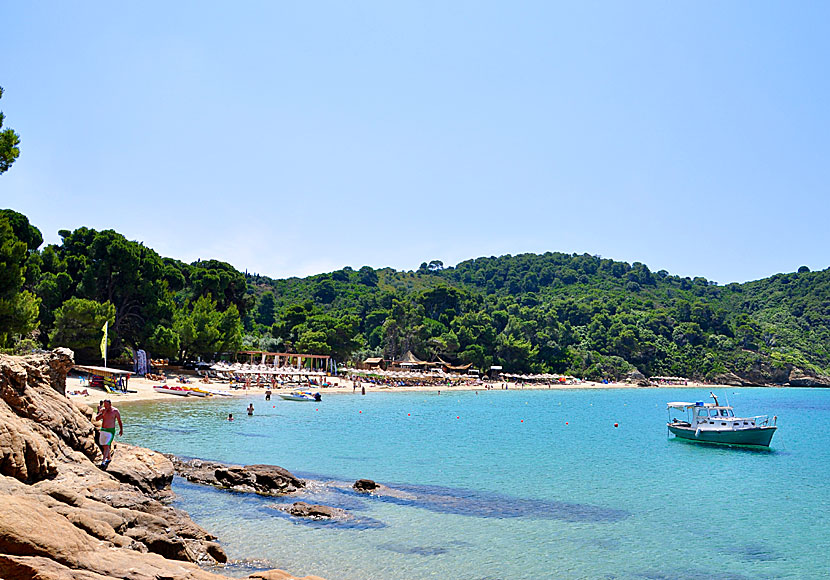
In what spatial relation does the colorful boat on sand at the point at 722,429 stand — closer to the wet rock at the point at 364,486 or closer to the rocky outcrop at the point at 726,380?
the wet rock at the point at 364,486

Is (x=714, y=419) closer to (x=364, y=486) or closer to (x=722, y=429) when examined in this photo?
(x=722, y=429)

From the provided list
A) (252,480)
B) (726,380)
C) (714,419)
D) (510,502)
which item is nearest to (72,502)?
(252,480)

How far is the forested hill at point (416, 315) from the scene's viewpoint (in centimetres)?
4984

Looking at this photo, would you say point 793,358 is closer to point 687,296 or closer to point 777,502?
point 687,296

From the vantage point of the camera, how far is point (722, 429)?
107 feet

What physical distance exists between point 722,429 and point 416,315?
70.5 meters

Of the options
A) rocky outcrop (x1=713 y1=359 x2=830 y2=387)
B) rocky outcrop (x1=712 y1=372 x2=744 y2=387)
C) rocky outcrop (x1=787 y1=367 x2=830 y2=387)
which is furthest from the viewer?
rocky outcrop (x1=787 y1=367 x2=830 y2=387)

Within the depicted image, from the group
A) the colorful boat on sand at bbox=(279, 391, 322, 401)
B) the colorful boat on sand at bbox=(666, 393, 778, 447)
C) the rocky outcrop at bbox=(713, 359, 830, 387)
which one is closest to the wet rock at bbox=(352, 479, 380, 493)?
the colorful boat on sand at bbox=(666, 393, 778, 447)

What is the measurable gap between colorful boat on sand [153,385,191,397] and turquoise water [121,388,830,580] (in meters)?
8.91

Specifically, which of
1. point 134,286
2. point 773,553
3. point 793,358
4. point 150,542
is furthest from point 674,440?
point 793,358

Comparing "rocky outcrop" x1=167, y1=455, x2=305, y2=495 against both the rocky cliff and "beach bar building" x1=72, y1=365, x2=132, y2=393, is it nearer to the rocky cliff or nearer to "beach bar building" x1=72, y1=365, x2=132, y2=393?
Result: the rocky cliff

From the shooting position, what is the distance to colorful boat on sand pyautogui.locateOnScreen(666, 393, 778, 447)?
105 ft

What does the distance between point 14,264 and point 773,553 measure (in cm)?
3398

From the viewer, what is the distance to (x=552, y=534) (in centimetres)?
1476
